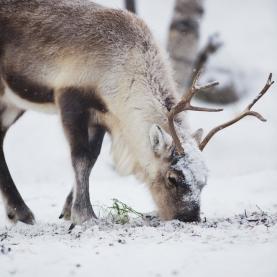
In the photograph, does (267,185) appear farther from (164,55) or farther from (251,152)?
(251,152)

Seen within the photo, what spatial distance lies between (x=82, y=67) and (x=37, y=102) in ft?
2.20

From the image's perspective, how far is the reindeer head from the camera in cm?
478

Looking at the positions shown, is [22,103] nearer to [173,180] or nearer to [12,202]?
[12,202]

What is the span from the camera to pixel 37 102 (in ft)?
18.7

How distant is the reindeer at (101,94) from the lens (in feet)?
16.1

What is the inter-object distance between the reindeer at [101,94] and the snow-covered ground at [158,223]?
31 centimetres

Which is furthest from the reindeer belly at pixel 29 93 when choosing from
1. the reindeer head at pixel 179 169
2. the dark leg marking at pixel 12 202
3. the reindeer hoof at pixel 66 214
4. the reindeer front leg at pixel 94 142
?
the reindeer head at pixel 179 169

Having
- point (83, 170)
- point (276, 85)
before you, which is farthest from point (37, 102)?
point (276, 85)

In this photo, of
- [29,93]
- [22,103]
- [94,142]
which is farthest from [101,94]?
[22,103]

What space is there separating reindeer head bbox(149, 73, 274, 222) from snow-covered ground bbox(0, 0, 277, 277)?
0.20 meters

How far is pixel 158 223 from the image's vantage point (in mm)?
4801

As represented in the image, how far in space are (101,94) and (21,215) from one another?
4.74 feet

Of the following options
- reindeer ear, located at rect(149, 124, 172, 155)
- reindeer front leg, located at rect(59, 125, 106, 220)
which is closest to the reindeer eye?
reindeer ear, located at rect(149, 124, 172, 155)

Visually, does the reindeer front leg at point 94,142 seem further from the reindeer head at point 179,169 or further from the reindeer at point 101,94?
the reindeer head at point 179,169
